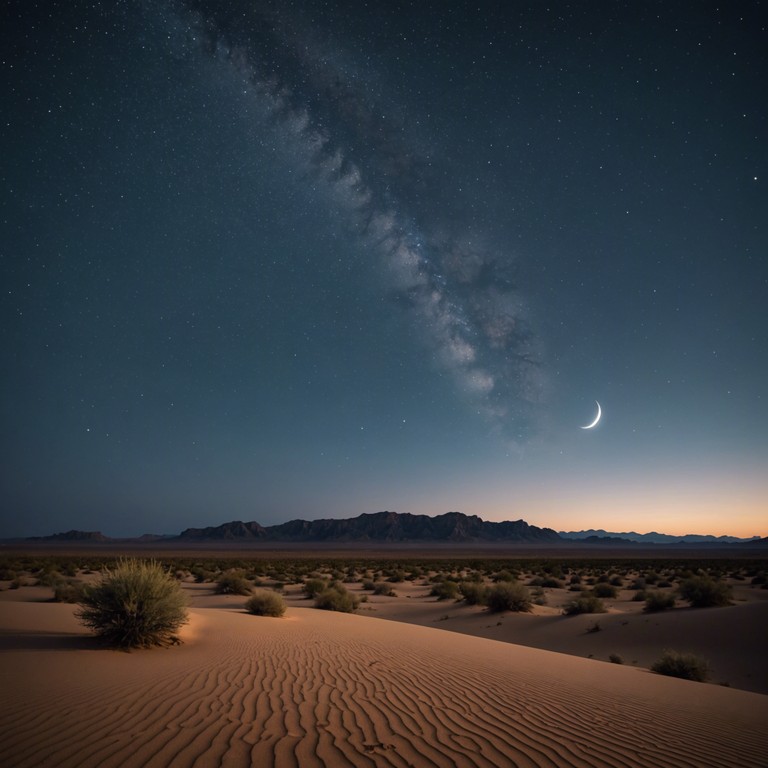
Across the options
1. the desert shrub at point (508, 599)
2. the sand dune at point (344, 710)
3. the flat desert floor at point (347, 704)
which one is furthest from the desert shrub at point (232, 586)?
the sand dune at point (344, 710)

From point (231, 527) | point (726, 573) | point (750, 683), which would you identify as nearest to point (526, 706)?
point (750, 683)

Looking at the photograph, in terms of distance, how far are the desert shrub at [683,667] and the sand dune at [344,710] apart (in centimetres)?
95

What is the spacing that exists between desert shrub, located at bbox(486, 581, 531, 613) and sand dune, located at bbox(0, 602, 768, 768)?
895cm

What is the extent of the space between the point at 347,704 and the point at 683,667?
7563mm

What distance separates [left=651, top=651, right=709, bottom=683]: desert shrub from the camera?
9.02m

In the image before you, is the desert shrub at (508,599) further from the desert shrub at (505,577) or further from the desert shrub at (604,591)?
the desert shrub at (505,577)

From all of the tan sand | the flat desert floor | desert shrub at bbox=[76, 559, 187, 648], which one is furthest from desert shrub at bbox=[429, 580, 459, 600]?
desert shrub at bbox=[76, 559, 187, 648]

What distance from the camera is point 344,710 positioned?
204 inches

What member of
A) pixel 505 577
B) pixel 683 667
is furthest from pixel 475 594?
pixel 683 667

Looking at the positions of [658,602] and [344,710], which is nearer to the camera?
[344,710]

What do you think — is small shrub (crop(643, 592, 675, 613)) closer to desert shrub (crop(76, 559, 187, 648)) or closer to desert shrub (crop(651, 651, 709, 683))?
desert shrub (crop(651, 651, 709, 683))

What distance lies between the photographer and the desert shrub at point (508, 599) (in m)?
17.6

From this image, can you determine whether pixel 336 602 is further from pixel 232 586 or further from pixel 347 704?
pixel 347 704

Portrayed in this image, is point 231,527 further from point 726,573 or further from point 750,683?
point 750,683
